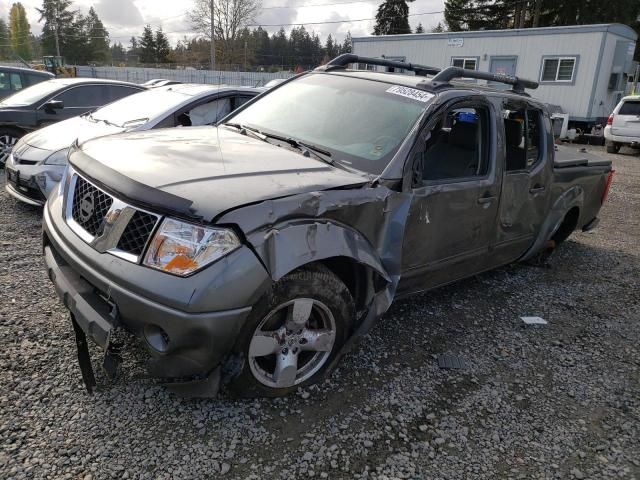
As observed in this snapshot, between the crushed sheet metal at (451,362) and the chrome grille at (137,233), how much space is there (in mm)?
2062

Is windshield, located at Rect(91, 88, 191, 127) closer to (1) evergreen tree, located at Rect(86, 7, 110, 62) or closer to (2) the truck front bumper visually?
(2) the truck front bumper

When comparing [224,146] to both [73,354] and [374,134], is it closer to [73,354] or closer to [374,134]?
[374,134]

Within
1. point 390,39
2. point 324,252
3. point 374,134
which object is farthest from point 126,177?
point 390,39

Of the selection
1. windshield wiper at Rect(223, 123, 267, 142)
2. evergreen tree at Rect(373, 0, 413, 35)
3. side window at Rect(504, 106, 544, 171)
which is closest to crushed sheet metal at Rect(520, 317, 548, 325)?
side window at Rect(504, 106, 544, 171)

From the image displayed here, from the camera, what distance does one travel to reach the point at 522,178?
158 inches

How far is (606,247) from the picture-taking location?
632 centimetres

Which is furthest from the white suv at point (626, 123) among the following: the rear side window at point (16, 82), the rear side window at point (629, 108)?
the rear side window at point (16, 82)

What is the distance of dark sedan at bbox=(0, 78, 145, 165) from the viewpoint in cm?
741

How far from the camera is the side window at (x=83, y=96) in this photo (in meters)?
7.71

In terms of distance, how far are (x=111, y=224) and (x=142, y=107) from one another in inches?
162

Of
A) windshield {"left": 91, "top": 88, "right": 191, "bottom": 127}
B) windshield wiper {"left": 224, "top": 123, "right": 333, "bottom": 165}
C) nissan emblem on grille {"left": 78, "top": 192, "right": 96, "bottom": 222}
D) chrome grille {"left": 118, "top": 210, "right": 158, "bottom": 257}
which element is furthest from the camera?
windshield {"left": 91, "top": 88, "right": 191, "bottom": 127}

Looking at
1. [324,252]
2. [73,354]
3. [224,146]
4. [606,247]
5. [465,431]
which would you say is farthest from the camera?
[606,247]

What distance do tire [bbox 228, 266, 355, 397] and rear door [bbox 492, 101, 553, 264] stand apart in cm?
185

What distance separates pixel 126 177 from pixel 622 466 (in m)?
2.93
